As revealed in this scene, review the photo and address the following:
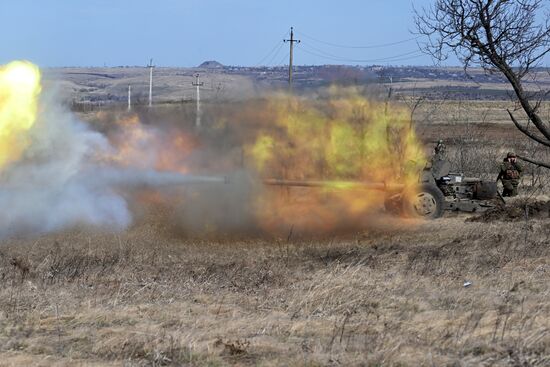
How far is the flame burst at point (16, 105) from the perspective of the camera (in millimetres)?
16438

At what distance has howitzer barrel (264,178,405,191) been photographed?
61.0 ft

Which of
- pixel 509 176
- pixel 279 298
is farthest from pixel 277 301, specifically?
pixel 509 176

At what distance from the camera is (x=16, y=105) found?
652 inches

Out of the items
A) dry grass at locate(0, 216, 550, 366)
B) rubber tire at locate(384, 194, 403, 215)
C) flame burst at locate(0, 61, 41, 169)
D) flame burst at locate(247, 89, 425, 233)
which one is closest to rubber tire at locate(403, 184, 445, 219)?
rubber tire at locate(384, 194, 403, 215)

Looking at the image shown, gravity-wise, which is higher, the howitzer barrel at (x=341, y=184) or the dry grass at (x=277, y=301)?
the howitzer barrel at (x=341, y=184)

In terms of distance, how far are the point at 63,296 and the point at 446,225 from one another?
11.4 m

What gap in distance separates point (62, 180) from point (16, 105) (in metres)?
2.19

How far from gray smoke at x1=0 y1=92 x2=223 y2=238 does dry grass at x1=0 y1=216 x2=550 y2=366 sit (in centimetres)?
85

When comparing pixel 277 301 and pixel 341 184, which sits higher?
pixel 341 184

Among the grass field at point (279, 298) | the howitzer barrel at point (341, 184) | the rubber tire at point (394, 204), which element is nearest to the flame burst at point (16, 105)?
the grass field at point (279, 298)

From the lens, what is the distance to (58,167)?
17.6 meters

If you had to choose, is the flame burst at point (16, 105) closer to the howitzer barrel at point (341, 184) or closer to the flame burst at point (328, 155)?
the flame burst at point (328, 155)

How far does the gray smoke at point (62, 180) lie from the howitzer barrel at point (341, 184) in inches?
64.9

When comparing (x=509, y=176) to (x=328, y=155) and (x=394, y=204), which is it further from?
(x=328, y=155)
